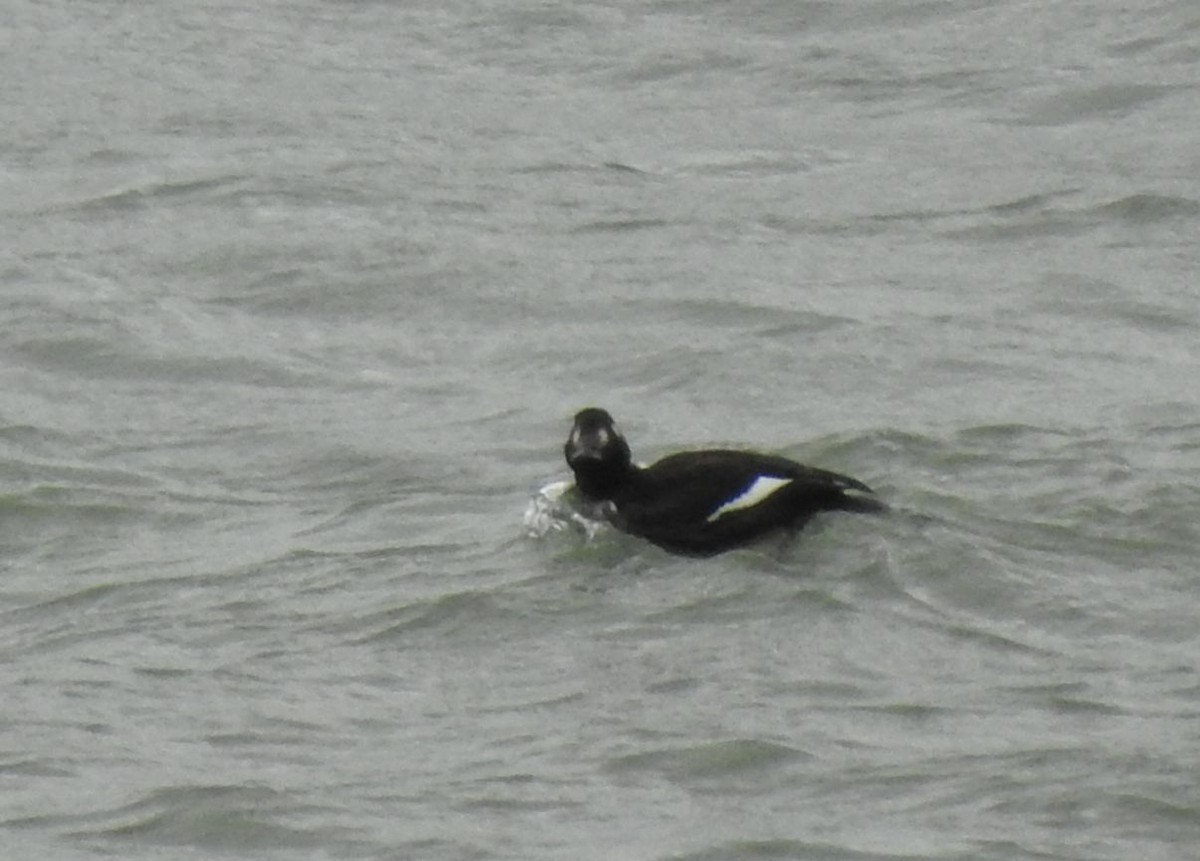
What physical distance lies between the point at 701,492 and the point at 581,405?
2.48 m

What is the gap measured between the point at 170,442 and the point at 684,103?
18.6 feet

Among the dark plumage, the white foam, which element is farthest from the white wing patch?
the white foam

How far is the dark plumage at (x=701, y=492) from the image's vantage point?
11.1 metres

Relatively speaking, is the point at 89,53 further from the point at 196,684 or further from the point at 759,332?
the point at 196,684

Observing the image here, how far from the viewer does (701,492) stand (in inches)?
437

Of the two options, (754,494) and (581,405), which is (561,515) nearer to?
(754,494)

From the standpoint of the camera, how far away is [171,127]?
61.2 ft

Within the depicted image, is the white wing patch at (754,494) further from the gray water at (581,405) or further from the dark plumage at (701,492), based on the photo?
the gray water at (581,405)

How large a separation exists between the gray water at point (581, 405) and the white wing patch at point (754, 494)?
0.66 feet

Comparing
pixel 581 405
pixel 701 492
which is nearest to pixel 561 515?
pixel 701 492

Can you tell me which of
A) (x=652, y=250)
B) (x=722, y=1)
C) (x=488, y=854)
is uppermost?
(x=722, y=1)

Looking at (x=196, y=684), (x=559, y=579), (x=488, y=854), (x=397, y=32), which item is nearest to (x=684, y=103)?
(x=397, y=32)

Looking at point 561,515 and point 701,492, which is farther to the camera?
point 561,515

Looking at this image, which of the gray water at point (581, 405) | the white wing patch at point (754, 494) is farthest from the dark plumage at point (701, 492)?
the gray water at point (581, 405)
